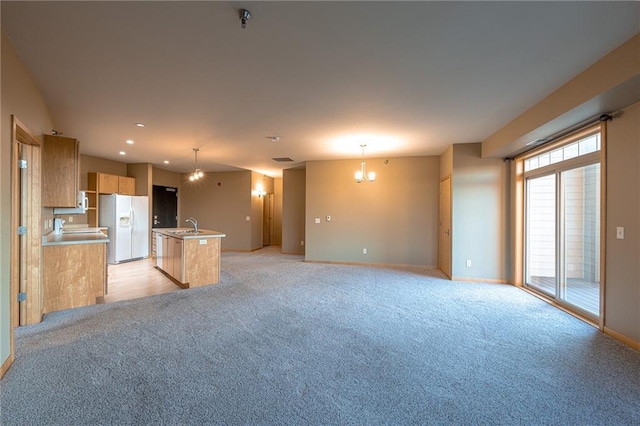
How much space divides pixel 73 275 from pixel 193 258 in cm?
158

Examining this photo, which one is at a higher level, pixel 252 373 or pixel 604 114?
pixel 604 114

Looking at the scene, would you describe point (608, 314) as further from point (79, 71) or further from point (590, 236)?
point (79, 71)

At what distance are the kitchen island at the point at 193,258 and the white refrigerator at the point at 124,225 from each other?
2498mm

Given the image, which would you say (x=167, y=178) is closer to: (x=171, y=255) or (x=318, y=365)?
→ (x=171, y=255)

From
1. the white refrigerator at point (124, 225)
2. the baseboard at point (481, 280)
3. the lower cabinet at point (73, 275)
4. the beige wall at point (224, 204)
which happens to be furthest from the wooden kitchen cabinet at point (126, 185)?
the baseboard at point (481, 280)

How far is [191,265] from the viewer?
488 centimetres

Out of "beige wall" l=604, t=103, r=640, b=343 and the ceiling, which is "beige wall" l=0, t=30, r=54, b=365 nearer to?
the ceiling

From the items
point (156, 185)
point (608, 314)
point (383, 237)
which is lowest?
point (608, 314)

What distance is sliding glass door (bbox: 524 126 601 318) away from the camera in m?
3.58

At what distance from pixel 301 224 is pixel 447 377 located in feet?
22.9

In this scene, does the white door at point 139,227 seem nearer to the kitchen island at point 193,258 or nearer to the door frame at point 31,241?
the kitchen island at point 193,258

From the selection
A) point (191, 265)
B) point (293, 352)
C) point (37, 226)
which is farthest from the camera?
point (191, 265)

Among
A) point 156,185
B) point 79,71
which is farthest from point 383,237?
point 156,185

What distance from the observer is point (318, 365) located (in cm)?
238
